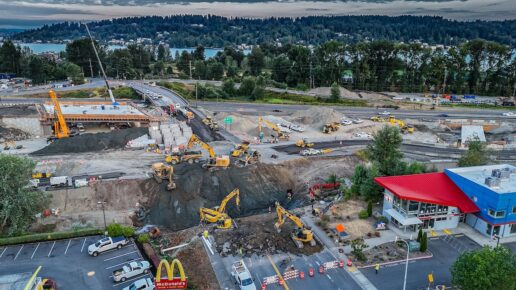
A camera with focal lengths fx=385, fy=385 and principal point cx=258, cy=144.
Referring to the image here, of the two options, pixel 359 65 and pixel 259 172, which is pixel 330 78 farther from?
pixel 259 172

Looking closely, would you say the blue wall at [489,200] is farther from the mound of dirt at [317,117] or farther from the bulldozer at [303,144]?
the mound of dirt at [317,117]

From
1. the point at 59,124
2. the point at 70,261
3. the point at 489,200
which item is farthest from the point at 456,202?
the point at 59,124

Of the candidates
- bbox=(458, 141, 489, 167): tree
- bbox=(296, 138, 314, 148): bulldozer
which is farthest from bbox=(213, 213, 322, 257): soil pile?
bbox=(458, 141, 489, 167): tree

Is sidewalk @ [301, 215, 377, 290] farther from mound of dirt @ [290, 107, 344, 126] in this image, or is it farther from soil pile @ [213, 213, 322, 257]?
mound of dirt @ [290, 107, 344, 126]

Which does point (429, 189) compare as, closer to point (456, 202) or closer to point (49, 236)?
point (456, 202)

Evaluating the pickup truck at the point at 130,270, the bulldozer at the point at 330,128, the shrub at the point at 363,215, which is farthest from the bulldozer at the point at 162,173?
the bulldozer at the point at 330,128

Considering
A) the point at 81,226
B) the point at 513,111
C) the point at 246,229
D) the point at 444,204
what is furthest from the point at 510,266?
the point at 513,111
